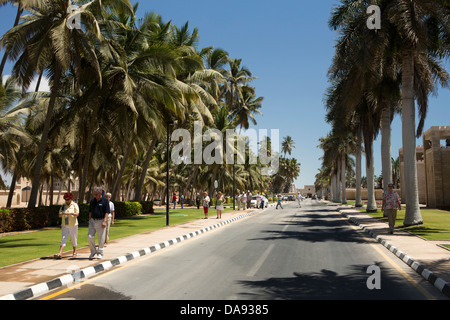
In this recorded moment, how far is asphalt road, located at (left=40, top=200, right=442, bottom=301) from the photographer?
706cm

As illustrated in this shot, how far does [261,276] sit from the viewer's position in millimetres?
8617

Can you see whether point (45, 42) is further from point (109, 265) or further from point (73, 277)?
point (73, 277)

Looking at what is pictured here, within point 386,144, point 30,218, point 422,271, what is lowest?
point 422,271

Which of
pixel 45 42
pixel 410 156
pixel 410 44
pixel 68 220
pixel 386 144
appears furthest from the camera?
pixel 386 144

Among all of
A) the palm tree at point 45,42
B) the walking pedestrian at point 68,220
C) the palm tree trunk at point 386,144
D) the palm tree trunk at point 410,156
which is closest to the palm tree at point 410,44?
the palm tree trunk at point 410,156

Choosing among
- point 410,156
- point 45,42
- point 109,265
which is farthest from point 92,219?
point 410,156

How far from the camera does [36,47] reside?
713 inches

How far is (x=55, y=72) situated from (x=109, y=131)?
23.9 feet

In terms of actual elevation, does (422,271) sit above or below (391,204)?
below

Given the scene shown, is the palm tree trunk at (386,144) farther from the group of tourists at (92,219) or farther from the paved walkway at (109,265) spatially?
the group of tourists at (92,219)

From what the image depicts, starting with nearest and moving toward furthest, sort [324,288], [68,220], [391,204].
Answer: [324,288]
[68,220]
[391,204]

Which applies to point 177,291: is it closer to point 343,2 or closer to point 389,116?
point 343,2

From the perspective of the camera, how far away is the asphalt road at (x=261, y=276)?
706cm
